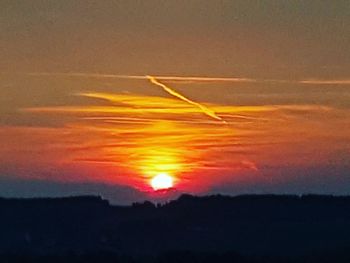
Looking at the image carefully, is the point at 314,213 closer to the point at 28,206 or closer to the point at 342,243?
the point at 342,243

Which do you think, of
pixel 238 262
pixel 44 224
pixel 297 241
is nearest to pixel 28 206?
pixel 44 224

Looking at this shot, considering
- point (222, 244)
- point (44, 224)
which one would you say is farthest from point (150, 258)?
point (44, 224)

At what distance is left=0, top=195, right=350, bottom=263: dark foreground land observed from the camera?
47656mm

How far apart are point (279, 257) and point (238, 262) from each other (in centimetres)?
396

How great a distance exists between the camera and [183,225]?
53.0m

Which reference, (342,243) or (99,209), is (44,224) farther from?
(342,243)

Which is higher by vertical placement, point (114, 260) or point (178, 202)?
point (178, 202)

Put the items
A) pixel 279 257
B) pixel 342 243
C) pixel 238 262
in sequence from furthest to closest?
pixel 342 243
pixel 279 257
pixel 238 262

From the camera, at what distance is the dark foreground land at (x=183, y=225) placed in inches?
1876

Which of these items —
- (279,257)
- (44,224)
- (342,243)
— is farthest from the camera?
(44,224)

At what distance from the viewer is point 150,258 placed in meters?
42.6

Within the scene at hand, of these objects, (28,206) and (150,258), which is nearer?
(150,258)

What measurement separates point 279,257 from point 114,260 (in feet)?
20.0

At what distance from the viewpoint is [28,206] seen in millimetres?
52906
